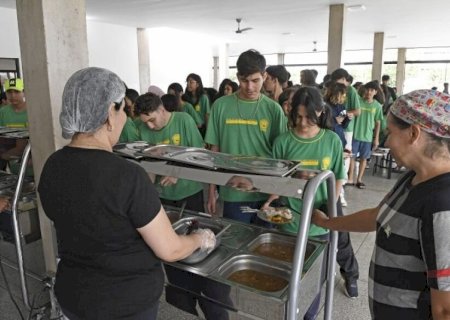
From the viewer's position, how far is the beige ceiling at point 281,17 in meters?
6.36

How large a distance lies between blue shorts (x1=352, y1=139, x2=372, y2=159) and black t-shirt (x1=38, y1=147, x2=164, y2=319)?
4.19 m

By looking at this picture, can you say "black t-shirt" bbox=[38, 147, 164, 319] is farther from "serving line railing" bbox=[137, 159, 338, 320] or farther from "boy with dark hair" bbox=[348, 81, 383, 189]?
"boy with dark hair" bbox=[348, 81, 383, 189]

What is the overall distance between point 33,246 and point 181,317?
1.02 metres

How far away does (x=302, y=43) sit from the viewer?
12.6m

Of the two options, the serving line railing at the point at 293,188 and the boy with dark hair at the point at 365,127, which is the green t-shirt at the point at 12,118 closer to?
the serving line railing at the point at 293,188

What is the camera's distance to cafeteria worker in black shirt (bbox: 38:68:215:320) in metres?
0.93

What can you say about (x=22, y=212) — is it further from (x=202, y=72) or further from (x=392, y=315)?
(x=202, y=72)

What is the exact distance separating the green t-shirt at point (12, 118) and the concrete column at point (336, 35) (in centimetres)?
567

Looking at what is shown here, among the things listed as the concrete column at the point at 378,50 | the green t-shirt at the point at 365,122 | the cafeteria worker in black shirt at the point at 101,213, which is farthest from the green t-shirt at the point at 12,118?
the concrete column at the point at 378,50

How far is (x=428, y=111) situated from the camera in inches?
36.9

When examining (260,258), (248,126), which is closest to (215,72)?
(248,126)

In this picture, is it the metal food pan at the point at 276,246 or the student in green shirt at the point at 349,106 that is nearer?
the metal food pan at the point at 276,246

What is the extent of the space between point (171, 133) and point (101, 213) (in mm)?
1338

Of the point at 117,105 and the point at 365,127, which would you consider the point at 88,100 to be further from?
the point at 365,127
